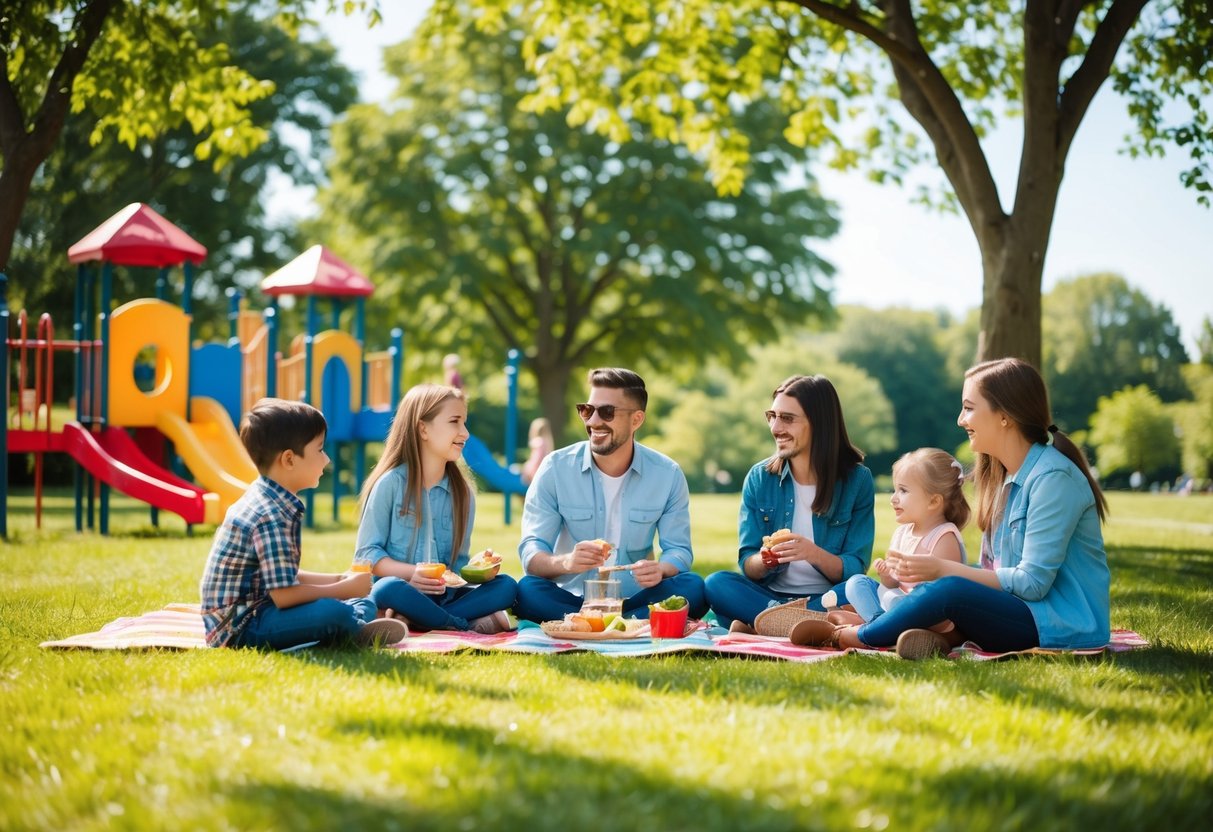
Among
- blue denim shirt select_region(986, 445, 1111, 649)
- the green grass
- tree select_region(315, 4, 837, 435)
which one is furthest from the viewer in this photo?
tree select_region(315, 4, 837, 435)

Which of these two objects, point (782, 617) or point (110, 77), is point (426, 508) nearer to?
point (782, 617)

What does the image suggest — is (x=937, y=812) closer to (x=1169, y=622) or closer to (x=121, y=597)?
(x=1169, y=622)

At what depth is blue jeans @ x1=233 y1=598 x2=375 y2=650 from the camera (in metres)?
4.96

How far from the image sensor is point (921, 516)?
219 inches

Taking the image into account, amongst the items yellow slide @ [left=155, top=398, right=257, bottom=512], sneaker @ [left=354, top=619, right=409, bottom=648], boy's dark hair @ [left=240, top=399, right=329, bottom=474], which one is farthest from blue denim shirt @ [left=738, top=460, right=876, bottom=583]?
yellow slide @ [left=155, top=398, right=257, bottom=512]

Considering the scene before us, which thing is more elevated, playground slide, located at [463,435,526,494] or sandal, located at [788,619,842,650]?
playground slide, located at [463,435,526,494]

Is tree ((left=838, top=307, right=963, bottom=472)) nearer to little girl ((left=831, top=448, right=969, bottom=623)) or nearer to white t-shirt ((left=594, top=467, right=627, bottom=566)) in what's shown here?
white t-shirt ((left=594, top=467, right=627, bottom=566))

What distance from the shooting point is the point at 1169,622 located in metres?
6.42

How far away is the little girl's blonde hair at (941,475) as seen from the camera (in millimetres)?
5480

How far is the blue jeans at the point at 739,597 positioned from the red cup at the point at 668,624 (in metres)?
0.39

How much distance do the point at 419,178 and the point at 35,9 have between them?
54.5 ft

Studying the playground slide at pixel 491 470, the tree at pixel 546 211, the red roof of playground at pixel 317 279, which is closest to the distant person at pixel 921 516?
the playground slide at pixel 491 470

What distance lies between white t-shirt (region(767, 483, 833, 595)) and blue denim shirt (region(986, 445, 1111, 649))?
1.13 meters

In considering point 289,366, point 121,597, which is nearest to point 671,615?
point 121,597
